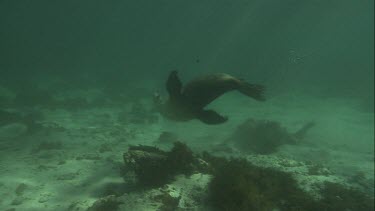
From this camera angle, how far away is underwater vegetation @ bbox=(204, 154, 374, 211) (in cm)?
663

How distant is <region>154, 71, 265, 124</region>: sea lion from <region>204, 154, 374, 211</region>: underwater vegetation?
129 centimetres

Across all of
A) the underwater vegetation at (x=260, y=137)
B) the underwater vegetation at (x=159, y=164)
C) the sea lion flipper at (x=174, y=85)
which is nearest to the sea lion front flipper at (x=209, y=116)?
the sea lion flipper at (x=174, y=85)

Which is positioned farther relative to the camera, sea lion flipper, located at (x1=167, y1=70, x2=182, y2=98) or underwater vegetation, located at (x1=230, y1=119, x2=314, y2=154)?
underwater vegetation, located at (x1=230, y1=119, x2=314, y2=154)

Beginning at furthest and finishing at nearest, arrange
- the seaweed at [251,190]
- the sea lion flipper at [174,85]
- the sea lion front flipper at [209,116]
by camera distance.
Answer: the sea lion front flipper at [209,116]
the sea lion flipper at [174,85]
the seaweed at [251,190]

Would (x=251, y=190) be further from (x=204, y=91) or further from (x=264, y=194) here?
(x=204, y=91)

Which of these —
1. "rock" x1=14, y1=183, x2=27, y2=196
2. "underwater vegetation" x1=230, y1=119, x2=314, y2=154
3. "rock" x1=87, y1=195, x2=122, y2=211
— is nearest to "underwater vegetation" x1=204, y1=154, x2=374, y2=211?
"rock" x1=87, y1=195, x2=122, y2=211

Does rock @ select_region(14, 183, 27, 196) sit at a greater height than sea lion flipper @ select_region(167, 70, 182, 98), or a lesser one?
lesser

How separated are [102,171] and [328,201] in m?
6.21

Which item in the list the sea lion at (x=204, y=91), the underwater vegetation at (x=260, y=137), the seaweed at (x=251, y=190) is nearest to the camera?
the seaweed at (x=251, y=190)

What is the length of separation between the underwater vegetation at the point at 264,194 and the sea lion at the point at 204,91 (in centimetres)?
129

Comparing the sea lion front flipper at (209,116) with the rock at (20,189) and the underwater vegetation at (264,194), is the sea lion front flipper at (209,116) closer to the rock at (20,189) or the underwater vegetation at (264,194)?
the underwater vegetation at (264,194)

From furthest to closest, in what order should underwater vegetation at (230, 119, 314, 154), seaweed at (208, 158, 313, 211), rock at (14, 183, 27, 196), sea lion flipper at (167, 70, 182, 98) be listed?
underwater vegetation at (230, 119, 314, 154), rock at (14, 183, 27, 196), sea lion flipper at (167, 70, 182, 98), seaweed at (208, 158, 313, 211)

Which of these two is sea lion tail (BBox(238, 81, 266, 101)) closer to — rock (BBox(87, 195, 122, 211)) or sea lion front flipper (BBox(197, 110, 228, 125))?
sea lion front flipper (BBox(197, 110, 228, 125))

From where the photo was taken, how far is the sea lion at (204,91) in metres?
7.50
